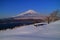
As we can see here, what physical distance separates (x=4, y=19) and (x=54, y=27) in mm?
642

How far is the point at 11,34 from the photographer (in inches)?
61.5

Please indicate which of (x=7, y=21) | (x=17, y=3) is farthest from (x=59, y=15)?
(x=7, y=21)

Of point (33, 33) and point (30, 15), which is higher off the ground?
point (30, 15)

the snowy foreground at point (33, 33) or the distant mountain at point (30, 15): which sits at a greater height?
the distant mountain at point (30, 15)

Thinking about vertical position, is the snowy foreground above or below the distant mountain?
below

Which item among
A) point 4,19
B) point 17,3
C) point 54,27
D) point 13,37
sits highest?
point 17,3

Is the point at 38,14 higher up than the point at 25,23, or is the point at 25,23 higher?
the point at 38,14

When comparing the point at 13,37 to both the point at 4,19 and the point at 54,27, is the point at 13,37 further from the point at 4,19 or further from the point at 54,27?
the point at 54,27

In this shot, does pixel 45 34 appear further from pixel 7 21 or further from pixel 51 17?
pixel 7 21

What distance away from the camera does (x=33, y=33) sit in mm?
1569

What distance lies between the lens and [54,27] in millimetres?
A: 1560

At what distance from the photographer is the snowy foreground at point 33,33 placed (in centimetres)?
155

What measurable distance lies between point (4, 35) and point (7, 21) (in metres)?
0.18

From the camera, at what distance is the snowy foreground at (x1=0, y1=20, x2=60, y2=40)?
1.55 m
